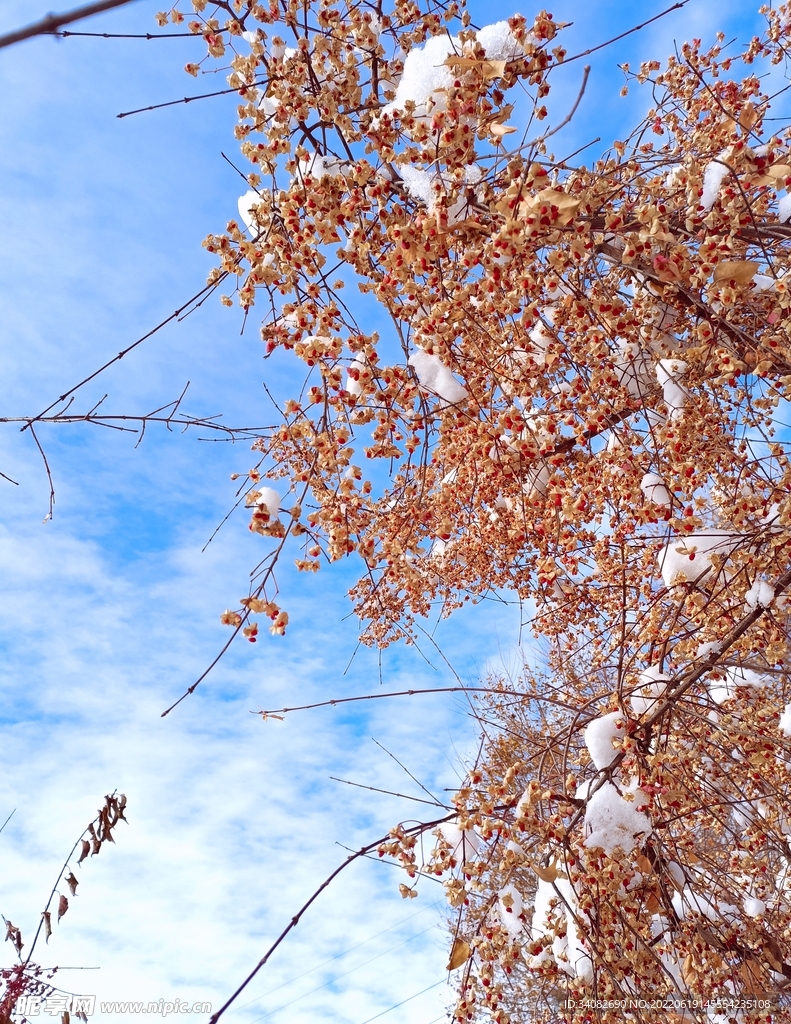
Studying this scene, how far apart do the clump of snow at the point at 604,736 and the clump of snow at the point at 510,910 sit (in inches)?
23.7

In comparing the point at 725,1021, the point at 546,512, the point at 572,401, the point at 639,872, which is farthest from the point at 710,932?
the point at 572,401

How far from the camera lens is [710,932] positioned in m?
3.29

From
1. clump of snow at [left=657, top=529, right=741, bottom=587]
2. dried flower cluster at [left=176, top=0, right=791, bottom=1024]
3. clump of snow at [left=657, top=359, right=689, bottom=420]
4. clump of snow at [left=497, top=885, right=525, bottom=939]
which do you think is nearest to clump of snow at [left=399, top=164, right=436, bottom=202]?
dried flower cluster at [left=176, top=0, right=791, bottom=1024]

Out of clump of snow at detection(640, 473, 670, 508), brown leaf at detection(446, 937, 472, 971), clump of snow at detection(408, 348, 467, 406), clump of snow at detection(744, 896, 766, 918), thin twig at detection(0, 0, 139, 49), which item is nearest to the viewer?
thin twig at detection(0, 0, 139, 49)

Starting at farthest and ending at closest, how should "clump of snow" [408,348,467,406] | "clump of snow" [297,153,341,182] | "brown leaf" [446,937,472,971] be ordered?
"clump of snow" [408,348,467,406] → "brown leaf" [446,937,472,971] → "clump of snow" [297,153,341,182]

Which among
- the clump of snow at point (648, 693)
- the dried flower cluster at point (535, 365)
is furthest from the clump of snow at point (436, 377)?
the clump of snow at point (648, 693)

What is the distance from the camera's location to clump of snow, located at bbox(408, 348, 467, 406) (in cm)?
315

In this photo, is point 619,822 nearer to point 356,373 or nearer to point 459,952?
point 459,952

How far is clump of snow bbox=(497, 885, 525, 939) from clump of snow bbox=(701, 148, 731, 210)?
2748 millimetres

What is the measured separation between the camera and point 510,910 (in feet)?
9.02

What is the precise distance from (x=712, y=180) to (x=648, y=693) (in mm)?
2115

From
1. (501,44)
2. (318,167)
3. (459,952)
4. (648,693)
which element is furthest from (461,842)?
(501,44)

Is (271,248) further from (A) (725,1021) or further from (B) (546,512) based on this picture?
(A) (725,1021)

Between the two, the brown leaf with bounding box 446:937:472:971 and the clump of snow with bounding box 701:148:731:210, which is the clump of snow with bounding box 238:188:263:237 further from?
the brown leaf with bounding box 446:937:472:971
